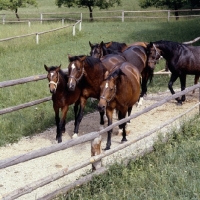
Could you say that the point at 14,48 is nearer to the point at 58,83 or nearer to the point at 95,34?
the point at 95,34

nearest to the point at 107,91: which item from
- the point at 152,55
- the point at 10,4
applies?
the point at 152,55

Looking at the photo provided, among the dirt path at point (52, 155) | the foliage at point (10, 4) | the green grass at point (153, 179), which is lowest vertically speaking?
the dirt path at point (52, 155)

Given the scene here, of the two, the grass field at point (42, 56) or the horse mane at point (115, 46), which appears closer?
the grass field at point (42, 56)

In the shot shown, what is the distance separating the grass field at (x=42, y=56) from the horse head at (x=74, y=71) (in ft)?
6.49

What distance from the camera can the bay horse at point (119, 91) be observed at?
267 inches

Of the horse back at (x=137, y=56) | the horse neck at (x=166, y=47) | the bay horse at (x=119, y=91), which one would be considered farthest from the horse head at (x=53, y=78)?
the horse neck at (x=166, y=47)

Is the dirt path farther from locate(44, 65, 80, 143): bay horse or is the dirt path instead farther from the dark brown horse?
the dark brown horse

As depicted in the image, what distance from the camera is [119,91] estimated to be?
24.0 ft

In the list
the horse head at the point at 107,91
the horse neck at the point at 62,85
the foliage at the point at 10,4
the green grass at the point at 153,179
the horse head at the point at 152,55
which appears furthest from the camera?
the foliage at the point at 10,4

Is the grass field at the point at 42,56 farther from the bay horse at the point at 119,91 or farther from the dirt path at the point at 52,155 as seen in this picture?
the bay horse at the point at 119,91

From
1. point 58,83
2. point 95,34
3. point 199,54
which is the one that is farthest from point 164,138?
point 95,34

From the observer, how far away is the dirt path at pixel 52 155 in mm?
6418

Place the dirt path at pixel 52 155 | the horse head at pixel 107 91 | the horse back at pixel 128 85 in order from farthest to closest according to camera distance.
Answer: the horse back at pixel 128 85 → the horse head at pixel 107 91 → the dirt path at pixel 52 155

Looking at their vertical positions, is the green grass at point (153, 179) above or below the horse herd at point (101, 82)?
below
